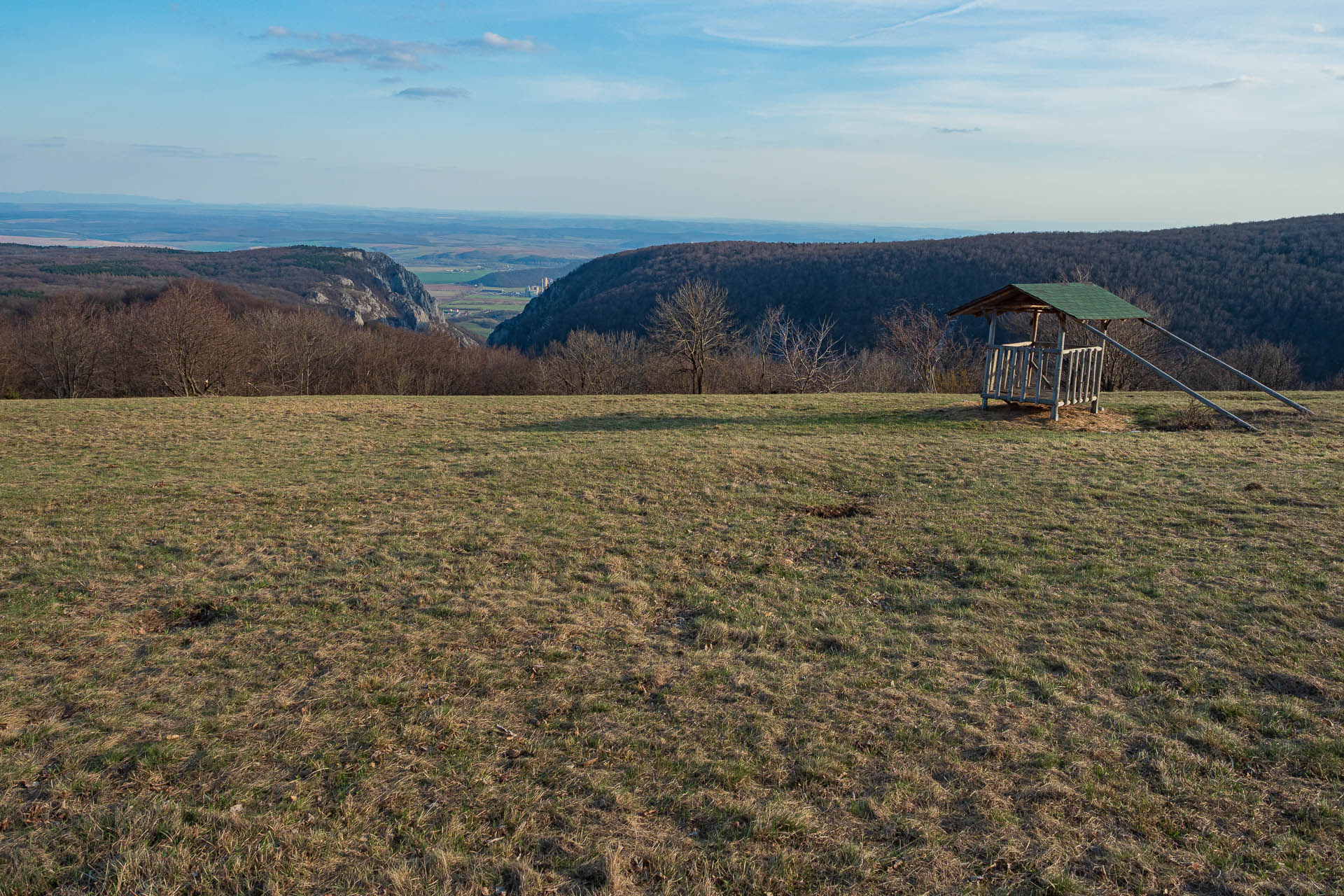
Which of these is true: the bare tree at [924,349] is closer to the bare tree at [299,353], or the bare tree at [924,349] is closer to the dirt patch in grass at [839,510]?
the dirt patch in grass at [839,510]

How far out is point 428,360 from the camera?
72.9m

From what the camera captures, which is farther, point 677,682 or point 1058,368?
point 1058,368

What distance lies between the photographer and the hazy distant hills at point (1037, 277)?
73.0m

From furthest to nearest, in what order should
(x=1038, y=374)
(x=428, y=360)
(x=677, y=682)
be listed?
1. (x=428, y=360)
2. (x=1038, y=374)
3. (x=677, y=682)

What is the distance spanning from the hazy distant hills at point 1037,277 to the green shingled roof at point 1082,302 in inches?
2373

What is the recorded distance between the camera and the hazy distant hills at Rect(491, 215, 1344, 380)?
73000 millimetres

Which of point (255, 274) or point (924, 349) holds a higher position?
point (255, 274)

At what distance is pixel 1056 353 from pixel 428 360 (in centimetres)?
6339

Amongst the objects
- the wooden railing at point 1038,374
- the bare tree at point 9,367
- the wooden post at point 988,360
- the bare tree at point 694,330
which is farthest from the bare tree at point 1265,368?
the bare tree at point 9,367

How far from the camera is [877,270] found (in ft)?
352

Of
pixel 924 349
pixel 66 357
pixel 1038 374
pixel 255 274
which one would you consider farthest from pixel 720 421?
pixel 255 274

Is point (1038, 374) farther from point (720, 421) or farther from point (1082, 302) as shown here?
point (720, 421)

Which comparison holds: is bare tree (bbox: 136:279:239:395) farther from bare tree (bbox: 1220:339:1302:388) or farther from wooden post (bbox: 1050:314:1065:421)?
bare tree (bbox: 1220:339:1302:388)

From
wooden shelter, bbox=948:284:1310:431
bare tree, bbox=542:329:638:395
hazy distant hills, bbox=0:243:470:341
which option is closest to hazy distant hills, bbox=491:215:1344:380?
hazy distant hills, bbox=0:243:470:341
